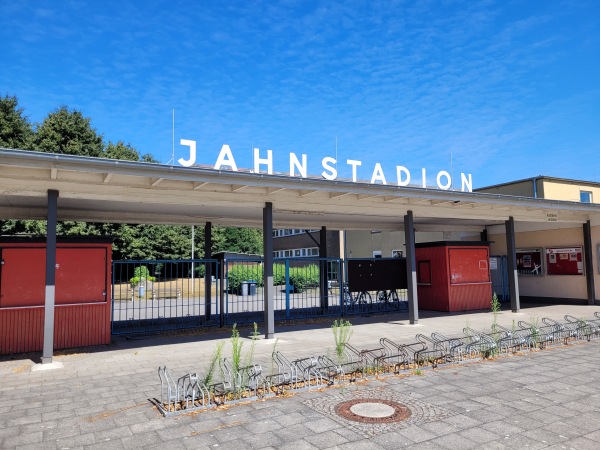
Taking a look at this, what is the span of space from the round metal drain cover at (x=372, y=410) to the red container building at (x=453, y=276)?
40.1 ft

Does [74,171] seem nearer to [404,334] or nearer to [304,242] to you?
[404,334]

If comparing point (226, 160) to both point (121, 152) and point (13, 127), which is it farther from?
point (121, 152)

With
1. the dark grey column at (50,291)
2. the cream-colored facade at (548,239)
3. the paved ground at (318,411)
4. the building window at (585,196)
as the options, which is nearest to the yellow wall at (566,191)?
the cream-colored facade at (548,239)

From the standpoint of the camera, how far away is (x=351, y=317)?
16.7m

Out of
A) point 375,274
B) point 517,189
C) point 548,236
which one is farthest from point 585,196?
point 375,274

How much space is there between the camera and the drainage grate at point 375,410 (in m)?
5.34

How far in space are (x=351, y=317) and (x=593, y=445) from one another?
40.0ft

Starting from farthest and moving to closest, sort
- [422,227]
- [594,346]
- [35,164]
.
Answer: [422,227] → [594,346] → [35,164]

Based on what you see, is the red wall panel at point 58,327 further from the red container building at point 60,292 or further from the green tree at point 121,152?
the green tree at point 121,152

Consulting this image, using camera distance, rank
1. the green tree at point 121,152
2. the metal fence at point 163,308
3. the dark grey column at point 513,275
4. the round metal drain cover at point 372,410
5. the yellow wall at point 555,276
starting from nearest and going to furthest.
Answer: the round metal drain cover at point 372,410, the metal fence at point 163,308, the dark grey column at point 513,275, the yellow wall at point 555,276, the green tree at point 121,152

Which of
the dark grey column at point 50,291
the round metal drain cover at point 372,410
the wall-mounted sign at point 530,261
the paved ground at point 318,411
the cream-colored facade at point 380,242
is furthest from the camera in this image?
the cream-colored facade at point 380,242

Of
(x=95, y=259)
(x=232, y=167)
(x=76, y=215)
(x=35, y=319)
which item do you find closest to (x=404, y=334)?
(x=232, y=167)

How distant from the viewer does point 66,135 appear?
34688 mm

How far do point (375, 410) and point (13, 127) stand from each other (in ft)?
118
